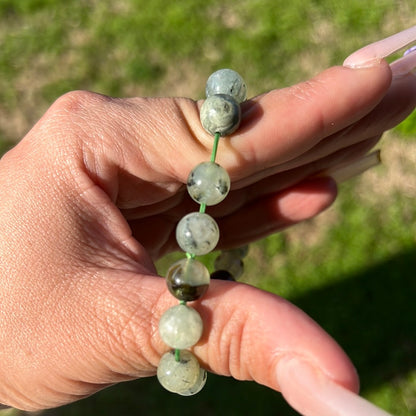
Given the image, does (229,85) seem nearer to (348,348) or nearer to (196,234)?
(196,234)

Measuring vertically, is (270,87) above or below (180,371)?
above

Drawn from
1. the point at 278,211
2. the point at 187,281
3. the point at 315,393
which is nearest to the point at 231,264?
the point at 278,211

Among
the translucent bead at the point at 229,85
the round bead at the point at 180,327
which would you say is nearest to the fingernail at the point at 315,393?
the round bead at the point at 180,327

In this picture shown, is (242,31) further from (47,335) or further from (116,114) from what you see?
(47,335)

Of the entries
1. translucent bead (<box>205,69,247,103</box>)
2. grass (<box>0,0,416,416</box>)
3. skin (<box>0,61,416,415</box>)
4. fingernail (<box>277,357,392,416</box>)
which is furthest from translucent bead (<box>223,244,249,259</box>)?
fingernail (<box>277,357,392,416</box>)

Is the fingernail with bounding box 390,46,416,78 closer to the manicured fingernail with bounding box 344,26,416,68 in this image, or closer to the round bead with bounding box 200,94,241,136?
the manicured fingernail with bounding box 344,26,416,68

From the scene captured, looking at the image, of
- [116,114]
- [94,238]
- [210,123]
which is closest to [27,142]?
[116,114]
